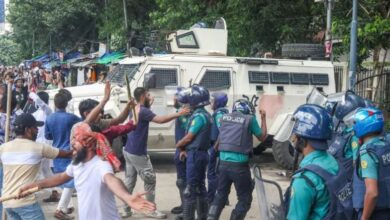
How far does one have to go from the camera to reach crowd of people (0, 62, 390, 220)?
3139mm

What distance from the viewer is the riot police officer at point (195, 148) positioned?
267 inches

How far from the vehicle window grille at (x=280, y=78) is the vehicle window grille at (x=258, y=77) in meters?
0.13

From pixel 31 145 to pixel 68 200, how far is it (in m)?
2.50

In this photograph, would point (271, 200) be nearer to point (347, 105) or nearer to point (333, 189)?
point (333, 189)

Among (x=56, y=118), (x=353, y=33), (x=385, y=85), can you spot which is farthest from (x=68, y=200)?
(x=385, y=85)

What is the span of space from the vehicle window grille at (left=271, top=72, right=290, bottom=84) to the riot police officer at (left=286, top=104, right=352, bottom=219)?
26.5ft

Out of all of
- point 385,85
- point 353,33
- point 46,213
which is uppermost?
point 353,33

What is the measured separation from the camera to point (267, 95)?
11.2m

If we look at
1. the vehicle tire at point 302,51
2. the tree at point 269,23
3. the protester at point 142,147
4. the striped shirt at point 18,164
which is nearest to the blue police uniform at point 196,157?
the protester at point 142,147

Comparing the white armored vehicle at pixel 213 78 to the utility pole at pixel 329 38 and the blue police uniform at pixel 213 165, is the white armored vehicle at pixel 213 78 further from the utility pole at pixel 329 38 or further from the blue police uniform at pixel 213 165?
the blue police uniform at pixel 213 165

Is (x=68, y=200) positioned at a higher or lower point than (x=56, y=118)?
lower

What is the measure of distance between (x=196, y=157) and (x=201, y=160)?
0.24ft

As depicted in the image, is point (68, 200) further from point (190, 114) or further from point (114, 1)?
point (114, 1)

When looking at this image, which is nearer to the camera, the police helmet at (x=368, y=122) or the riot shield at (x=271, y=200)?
A: the riot shield at (x=271, y=200)
